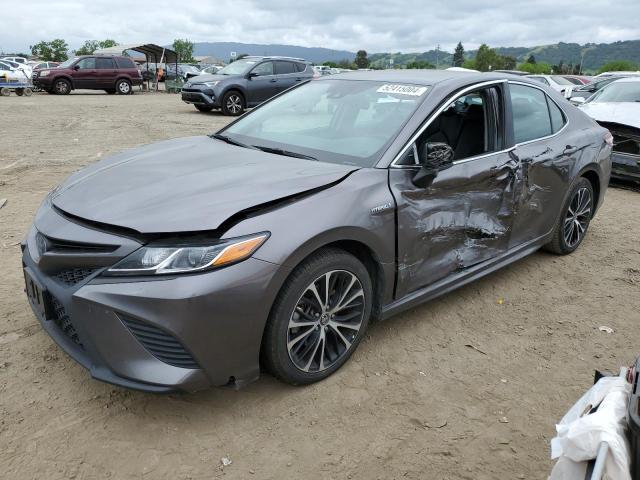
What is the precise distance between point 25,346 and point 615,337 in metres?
3.67

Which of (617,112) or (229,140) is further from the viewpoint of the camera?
(617,112)

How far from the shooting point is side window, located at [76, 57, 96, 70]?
23.6 metres

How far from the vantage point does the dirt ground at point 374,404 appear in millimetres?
2408

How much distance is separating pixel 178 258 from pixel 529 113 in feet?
10.0

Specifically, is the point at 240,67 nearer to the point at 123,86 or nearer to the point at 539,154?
the point at 123,86

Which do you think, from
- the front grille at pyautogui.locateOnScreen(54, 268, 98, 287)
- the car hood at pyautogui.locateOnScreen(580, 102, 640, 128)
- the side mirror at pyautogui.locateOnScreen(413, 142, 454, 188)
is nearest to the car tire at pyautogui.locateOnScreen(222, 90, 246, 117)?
the car hood at pyautogui.locateOnScreen(580, 102, 640, 128)

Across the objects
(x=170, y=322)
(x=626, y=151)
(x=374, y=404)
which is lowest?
(x=374, y=404)

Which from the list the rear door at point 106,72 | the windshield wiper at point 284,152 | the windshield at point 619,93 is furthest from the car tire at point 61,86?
the windshield wiper at point 284,152

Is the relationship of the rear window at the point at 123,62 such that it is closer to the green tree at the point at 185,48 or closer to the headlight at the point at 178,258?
the headlight at the point at 178,258

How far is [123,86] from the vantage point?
24.9m

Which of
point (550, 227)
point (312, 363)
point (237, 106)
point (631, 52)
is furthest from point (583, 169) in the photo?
point (631, 52)

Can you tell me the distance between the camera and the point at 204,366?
7.98 ft

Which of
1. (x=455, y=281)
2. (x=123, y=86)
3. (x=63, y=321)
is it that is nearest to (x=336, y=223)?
(x=455, y=281)

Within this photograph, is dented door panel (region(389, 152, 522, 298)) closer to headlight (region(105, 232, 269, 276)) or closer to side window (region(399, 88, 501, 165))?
side window (region(399, 88, 501, 165))
